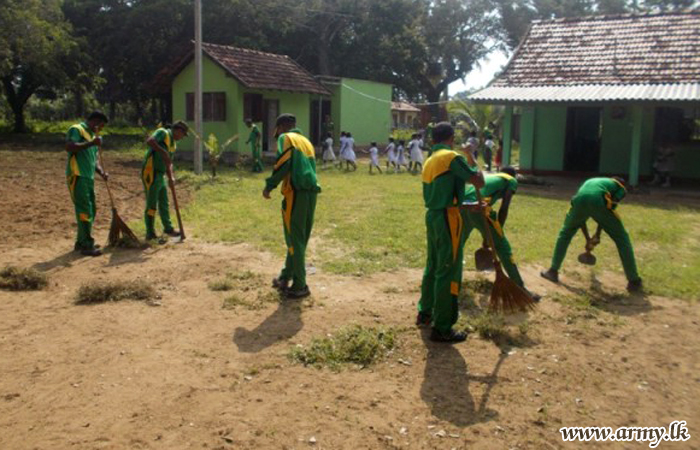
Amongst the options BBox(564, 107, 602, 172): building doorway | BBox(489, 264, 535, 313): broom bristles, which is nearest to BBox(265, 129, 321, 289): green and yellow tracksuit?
BBox(489, 264, 535, 313): broom bristles

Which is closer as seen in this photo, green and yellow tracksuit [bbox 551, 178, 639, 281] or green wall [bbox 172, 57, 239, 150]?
green and yellow tracksuit [bbox 551, 178, 639, 281]

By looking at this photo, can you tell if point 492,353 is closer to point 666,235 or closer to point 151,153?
point 151,153

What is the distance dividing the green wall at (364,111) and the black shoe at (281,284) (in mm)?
20827

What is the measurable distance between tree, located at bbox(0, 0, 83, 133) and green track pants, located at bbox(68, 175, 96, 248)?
50.6 feet

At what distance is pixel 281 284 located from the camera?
6.47 m

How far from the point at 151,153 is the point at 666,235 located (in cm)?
792

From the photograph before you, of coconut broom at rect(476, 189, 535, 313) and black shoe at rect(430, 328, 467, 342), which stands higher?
coconut broom at rect(476, 189, 535, 313)

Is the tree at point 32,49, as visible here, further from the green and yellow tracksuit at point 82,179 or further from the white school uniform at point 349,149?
the green and yellow tracksuit at point 82,179

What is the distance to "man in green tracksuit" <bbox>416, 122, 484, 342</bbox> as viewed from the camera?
4.93 metres

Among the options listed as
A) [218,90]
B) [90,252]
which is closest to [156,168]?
[90,252]

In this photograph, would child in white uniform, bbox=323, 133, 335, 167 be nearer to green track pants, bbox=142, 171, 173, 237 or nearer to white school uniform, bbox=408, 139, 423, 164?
white school uniform, bbox=408, 139, 423, 164

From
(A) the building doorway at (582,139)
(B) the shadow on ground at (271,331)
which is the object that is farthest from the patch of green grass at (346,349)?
(A) the building doorway at (582,139)

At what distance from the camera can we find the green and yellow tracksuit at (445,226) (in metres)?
4.96

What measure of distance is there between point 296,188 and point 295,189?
0.06 feet
